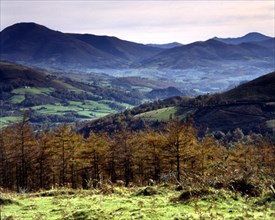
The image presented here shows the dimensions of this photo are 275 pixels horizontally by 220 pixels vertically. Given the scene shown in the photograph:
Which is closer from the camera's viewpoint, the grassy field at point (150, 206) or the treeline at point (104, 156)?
the grassy field at point (150, 206)

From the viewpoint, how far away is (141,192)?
64.4 ft

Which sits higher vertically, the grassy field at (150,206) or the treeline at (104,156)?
the grassy field at (150,206)

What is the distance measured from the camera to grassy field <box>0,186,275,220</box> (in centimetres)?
1408

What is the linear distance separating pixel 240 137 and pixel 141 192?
18504 cm

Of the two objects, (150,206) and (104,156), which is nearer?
(150,206)

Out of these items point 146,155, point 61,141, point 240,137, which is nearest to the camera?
point 61,141

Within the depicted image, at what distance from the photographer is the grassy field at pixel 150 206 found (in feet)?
46.2

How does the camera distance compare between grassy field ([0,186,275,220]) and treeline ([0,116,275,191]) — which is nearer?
grassy field ([0,186,275,220])

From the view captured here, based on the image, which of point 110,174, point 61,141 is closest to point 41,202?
point 61,141

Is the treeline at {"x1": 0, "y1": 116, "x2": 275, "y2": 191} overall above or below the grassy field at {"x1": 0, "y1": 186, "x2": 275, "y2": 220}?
below

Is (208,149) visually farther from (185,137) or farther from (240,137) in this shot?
(240,137)

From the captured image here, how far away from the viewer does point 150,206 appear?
52.4ft

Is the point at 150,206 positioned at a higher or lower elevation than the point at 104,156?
higher

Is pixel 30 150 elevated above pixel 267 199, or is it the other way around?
pixel 267 199
